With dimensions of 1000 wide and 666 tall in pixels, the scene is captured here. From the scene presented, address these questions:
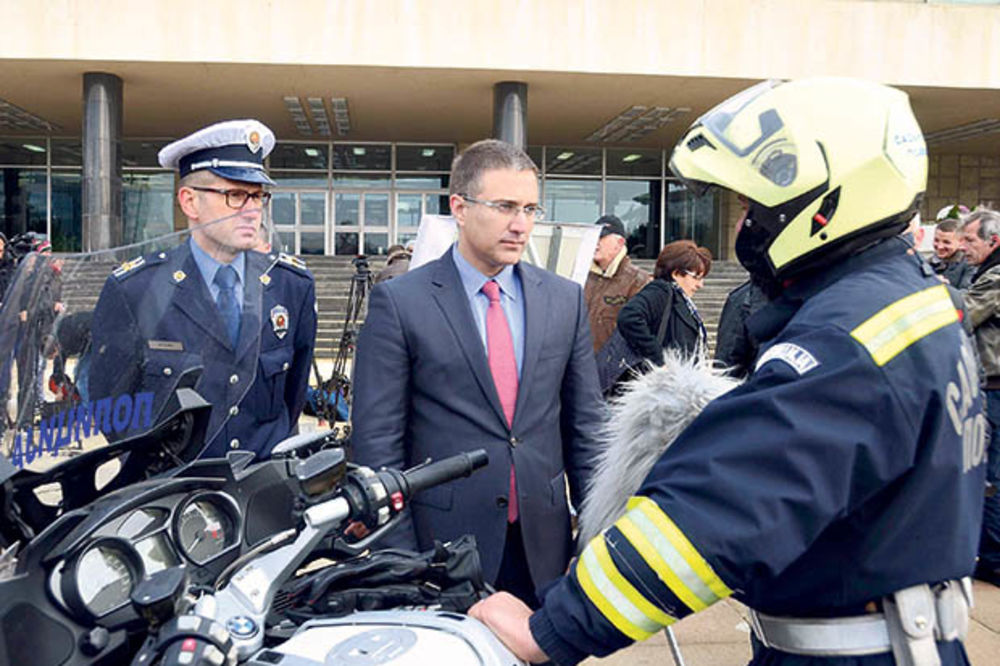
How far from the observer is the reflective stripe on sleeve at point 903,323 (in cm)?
117

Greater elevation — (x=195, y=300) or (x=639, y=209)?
(x=639, y=209)

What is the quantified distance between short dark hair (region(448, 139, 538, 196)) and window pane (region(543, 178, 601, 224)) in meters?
17.9

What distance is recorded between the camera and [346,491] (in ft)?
4.09

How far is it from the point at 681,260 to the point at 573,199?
15953 mm

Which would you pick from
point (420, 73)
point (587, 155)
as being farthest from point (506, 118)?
point (587, 155)

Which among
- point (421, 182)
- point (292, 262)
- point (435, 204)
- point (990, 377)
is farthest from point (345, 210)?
point (292, 262)

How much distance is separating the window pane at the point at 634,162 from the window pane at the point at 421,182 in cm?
400

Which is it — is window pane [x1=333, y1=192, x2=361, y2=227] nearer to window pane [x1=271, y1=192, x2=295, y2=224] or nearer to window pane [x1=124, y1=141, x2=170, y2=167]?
window pane [x1=271, y1=192, x2=295, y2=224]

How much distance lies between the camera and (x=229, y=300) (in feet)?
5.52

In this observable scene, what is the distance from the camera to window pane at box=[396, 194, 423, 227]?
20.5 m

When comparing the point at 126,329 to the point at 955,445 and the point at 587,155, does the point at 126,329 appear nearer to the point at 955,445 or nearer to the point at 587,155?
the point at 955,445

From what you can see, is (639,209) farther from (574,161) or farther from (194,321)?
(194,321)

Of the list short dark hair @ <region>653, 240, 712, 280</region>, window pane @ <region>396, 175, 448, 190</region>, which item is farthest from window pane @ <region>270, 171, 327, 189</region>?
short dark hair @ <region>653, 240, 712, 280</region>

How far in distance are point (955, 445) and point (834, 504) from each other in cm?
22
